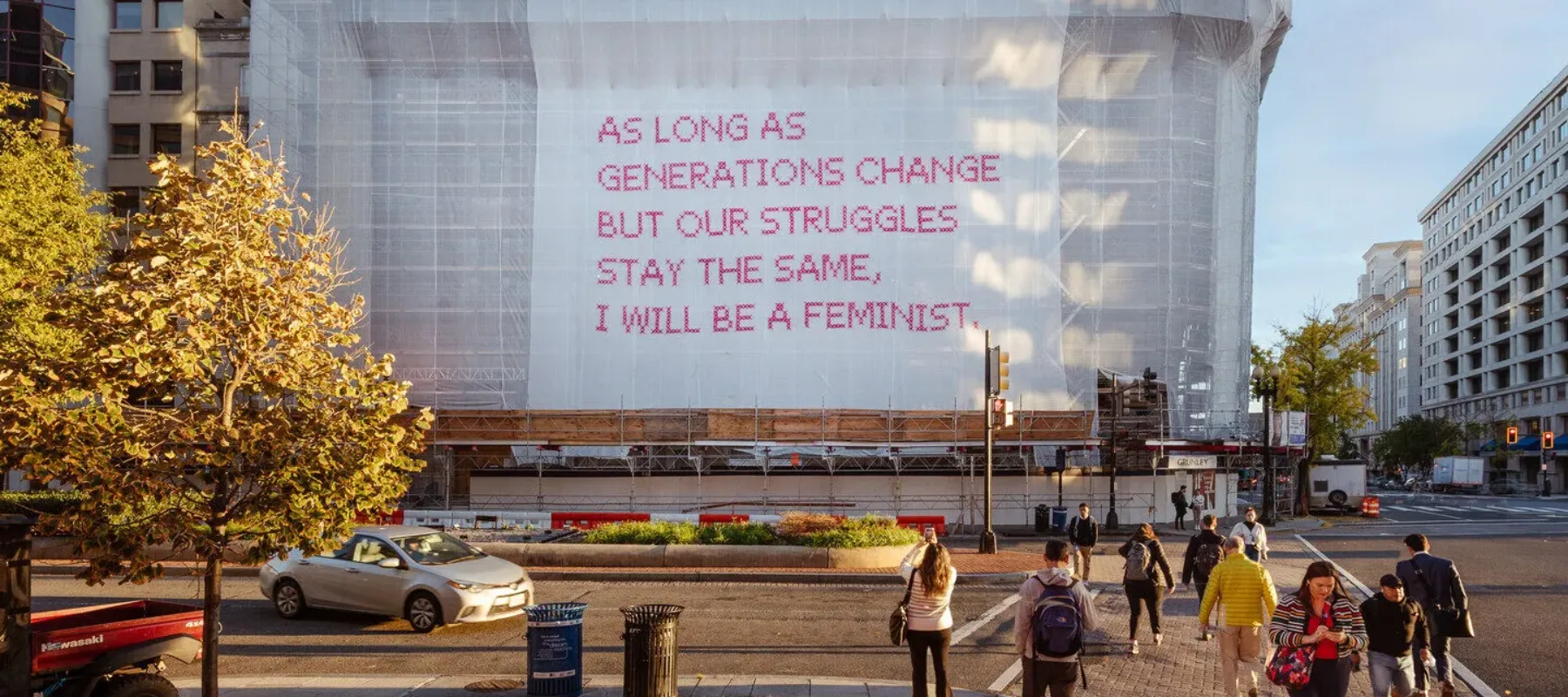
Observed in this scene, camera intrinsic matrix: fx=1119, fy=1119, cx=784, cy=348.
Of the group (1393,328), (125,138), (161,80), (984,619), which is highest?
(161,80)

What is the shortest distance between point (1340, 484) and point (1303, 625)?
47.7m

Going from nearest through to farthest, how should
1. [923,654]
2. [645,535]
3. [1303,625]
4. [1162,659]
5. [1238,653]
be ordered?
1. [1303,625]
2. [923,654]
3. [1238,653]
4. [1162,659]
5. [645,535]

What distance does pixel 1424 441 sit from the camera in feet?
316

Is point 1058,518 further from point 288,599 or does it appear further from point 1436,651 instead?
point 288,599

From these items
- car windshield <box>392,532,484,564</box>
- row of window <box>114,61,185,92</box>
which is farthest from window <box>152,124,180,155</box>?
car windshield <box>392,532,484,564</box>

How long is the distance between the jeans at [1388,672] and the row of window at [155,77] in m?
45.0

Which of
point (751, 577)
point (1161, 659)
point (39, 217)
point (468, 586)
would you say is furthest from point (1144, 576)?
point (39, 217)

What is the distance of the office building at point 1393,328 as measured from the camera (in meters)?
131

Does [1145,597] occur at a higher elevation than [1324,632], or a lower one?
lower

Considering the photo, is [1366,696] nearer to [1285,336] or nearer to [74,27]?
[1285,336]

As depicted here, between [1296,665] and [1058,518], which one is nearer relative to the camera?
[1296,665]

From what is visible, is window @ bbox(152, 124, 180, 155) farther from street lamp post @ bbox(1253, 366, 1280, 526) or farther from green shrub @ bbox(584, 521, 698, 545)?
street lamp post @ bbox(1253, 366, 1280, 526)

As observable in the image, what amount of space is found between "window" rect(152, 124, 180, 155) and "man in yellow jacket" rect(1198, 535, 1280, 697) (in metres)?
43.2

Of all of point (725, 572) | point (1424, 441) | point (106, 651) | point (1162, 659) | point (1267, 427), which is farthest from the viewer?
point (1424, 441)
